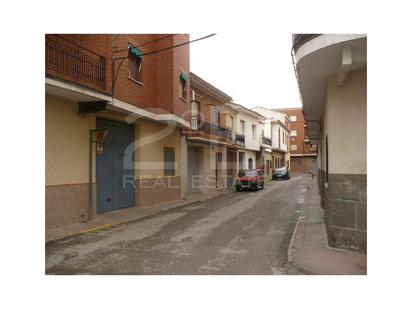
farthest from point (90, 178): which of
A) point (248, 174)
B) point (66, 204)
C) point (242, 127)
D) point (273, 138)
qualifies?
point (273, 138)

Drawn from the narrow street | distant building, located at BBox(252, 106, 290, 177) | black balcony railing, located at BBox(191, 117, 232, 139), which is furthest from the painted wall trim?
distant building, located at BBox(252, 106, 290, 177)

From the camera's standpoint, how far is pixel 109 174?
453 inches

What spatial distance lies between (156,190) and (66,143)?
544 centimetres

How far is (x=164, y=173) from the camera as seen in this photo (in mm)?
14961

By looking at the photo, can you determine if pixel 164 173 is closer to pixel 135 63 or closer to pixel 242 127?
pixel 135 63

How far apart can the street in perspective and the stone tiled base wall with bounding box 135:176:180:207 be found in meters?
0.04

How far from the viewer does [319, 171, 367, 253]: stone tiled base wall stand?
632 cm

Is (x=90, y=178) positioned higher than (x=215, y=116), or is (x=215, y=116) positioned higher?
(x=215, y=116)

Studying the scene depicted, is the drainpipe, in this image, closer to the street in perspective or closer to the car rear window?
the street in perspective

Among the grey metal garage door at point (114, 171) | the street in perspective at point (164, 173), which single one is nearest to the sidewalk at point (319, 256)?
the street in perspective at point (164, 173)

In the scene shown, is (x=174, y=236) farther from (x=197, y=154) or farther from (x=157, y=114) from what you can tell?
(x=197, y=154)

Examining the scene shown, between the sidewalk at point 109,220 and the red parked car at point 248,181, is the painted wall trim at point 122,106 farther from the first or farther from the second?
the red parked car at point 248,181

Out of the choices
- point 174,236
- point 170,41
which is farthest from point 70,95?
point 170,41

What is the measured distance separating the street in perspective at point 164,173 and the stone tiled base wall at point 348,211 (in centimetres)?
2
